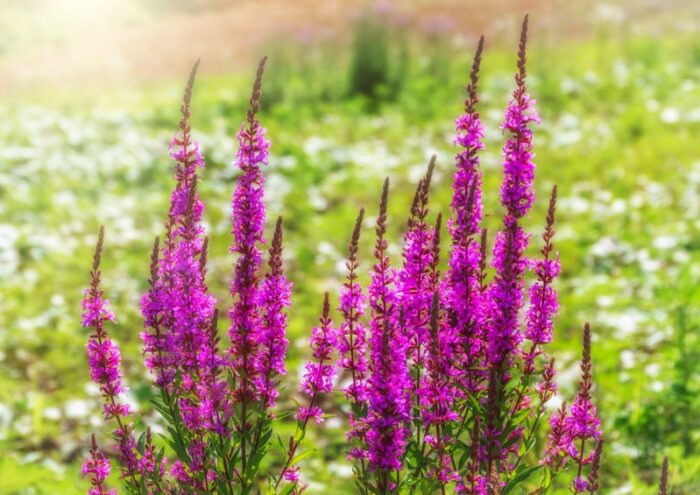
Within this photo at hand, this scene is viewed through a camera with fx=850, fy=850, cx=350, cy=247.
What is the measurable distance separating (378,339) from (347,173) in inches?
300

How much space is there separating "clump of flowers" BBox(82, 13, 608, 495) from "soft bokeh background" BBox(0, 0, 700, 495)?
5.38ft

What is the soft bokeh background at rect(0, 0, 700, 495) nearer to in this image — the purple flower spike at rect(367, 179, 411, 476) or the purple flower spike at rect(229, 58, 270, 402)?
the purple flower spike at rect(367, 179, 411, 476)

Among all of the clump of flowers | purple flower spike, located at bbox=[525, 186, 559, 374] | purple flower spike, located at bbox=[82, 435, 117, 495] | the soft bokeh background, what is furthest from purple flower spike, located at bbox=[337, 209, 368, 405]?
the soft bokeh background

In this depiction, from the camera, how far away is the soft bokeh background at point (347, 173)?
5254 mm

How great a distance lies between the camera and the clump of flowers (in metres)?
2.44

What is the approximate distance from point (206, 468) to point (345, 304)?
0.65 m

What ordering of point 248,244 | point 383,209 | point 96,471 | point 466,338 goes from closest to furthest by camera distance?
1. point 383,209
2. point 248,244
3. point 466,338
4. point 96,471

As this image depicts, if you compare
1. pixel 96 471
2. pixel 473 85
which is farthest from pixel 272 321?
pixel 473 85

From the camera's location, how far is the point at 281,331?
8.17 feet

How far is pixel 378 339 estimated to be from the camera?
2422 mm

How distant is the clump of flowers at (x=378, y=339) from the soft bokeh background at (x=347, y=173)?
164 centimetres

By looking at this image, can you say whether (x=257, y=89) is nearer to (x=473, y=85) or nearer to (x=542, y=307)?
(x=473, y=85)

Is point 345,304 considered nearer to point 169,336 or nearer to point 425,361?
point 425,361

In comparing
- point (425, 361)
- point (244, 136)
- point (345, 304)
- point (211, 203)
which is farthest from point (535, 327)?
point (211, 203)
